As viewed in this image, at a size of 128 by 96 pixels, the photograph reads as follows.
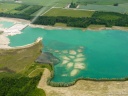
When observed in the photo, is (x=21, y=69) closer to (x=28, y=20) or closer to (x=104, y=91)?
(x=104, y=91)

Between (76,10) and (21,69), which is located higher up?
(76,10)

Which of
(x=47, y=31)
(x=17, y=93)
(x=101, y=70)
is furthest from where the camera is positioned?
(x=47, y=31)

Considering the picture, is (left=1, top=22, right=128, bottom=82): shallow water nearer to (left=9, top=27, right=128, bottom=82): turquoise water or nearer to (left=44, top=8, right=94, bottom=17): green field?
(left=9, top=27, right=128, bottom=82): turquoise water

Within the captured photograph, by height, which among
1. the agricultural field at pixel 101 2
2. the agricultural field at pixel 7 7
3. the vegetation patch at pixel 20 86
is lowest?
the vegetation patch at pixel 20 86

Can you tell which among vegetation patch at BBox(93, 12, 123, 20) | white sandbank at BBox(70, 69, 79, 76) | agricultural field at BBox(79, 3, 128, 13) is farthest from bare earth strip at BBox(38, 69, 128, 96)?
agricultural field at BBox(79, 3, 128, 13)

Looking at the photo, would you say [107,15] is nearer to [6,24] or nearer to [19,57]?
[6,24]

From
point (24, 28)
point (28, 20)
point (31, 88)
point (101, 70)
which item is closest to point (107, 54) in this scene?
point (101, 70)

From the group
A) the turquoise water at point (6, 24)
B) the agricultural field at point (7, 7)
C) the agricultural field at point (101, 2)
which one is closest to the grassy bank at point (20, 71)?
the turquoise water at point (6, 24)

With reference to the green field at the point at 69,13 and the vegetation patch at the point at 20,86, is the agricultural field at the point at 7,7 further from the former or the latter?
the vegetation patch at the point at 20,86
